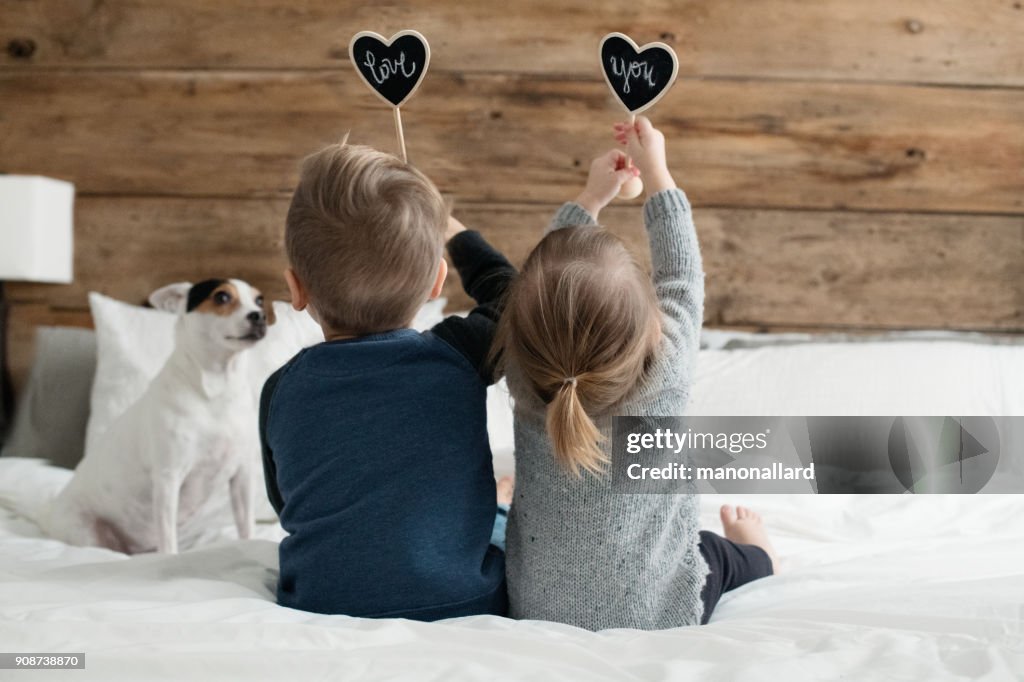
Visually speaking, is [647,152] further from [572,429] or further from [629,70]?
[572,429]

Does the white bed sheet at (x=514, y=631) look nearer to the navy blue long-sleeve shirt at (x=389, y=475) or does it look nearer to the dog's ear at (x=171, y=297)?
the navy blue long-sleeve shirt at (x=389, y=475)

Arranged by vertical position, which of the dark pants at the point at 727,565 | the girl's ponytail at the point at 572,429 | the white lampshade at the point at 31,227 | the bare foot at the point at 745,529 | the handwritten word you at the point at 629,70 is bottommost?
the dark pants at the point at 727,565

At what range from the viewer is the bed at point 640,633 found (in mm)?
793

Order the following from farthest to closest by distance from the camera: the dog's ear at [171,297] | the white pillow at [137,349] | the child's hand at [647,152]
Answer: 1. the white pillow at [137,349]
2. the dog's ear at [171,297]
3. the child's hand at [647,152]

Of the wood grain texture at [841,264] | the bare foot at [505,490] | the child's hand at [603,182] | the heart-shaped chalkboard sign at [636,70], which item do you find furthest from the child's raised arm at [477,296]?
the wood grain texture at [841,264]

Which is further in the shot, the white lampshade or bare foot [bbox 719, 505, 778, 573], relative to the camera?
the white lampshade

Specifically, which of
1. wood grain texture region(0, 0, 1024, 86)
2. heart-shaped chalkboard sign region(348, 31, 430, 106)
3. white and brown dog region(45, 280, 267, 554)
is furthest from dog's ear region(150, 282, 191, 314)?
wood grain texture region(0, 0, 1024, 86)

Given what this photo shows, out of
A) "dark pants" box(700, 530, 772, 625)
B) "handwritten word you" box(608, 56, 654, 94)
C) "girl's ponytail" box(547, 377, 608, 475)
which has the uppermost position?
"handwritten word you" box(608, 56, 654, 94)

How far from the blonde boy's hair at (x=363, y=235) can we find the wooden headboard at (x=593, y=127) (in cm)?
131

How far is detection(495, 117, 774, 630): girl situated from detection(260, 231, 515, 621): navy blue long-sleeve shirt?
56 millimetres

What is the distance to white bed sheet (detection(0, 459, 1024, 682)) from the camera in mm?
789

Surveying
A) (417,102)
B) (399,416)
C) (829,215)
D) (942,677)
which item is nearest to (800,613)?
(942,677)

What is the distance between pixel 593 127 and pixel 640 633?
1.64 metres

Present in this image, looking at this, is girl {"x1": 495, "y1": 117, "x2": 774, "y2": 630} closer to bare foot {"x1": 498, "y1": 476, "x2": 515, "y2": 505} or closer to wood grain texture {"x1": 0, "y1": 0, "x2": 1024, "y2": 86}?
bare foot {"x1": 498, "y1": 476, "x2": 515, "y2": 505}
